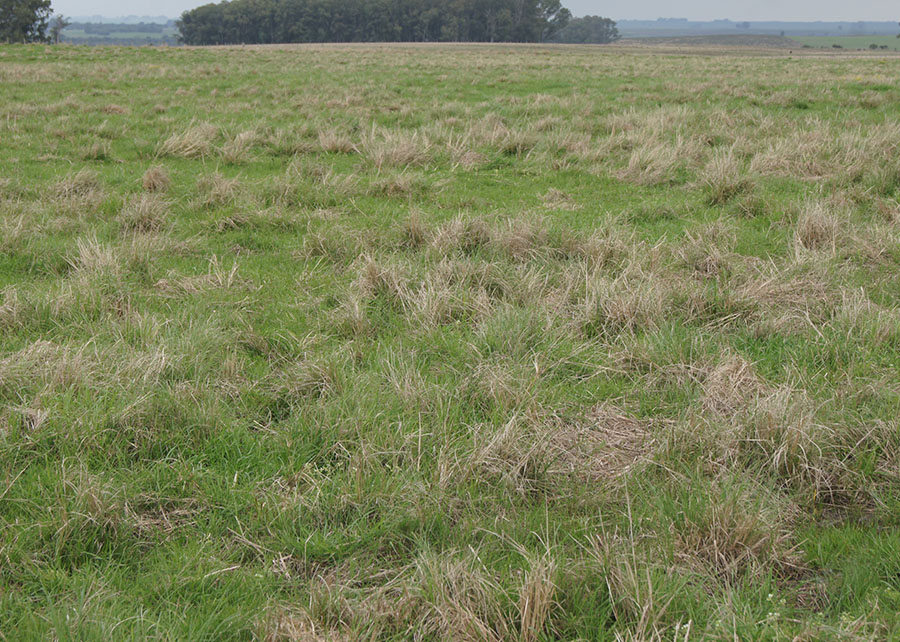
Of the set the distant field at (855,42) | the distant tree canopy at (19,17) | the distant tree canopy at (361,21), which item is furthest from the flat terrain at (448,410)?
the distant field at (855,42)

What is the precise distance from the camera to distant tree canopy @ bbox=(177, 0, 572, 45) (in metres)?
83.8

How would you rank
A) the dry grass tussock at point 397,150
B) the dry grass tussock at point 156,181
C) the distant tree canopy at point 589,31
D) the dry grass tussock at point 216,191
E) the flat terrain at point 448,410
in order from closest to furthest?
the flat terrain at point 448,410, the dry grass tussock at point 216,191, the dry grass tussock at point 156,181, the dry grass tussock at point 397,150, the distant tree canopy at point 589,31

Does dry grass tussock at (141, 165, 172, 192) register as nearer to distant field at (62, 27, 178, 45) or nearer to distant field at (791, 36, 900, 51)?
distant field at (62, 27, 178, 45)

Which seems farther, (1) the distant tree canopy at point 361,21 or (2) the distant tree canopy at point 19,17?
(1) the distant tree canopy at point 361,21

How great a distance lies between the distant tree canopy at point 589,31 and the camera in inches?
5074

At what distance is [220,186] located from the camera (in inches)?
306

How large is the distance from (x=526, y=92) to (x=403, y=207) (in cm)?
1261

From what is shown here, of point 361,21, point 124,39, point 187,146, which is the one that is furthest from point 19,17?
point 124,39

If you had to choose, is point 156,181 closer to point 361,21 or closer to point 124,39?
point 361,21

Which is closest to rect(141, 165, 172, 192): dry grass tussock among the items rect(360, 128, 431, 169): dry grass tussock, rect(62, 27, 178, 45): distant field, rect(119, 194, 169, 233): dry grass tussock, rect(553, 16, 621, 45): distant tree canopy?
rect(119, 194, 169, 233): dry grass tussock

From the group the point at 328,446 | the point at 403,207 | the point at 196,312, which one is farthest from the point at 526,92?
the point at 328,446

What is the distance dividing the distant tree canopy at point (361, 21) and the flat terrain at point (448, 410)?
86269mm

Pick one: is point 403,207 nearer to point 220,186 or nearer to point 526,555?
point 220,186

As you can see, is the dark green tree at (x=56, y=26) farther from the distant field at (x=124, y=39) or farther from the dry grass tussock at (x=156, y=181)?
the dry grass tussock at (x=156, y=181)
